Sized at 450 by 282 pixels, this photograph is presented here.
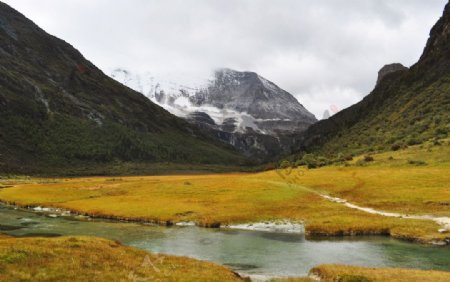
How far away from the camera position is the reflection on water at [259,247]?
46219mm

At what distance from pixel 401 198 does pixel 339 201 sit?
1091 centimetres

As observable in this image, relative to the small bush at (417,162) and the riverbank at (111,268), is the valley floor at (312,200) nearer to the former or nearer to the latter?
the small bush at (417,162)

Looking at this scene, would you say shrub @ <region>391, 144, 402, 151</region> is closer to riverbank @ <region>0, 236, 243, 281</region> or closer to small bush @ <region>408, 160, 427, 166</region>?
small bush @ <region>408, 160, 427, 166</region>

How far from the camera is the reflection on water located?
46219 millimetres

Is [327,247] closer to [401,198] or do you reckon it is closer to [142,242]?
[142,242]

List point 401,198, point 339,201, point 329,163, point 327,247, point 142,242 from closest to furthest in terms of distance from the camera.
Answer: point 327,247, point 142,242, point 401,198, point 339,201, point 329,163

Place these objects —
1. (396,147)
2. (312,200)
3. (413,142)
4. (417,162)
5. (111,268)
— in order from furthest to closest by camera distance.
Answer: (396,147) → (413,142) → (417,162) → (312,200) → (111,268)

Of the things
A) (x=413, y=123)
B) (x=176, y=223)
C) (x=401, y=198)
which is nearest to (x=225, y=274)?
(x=176, y=223)

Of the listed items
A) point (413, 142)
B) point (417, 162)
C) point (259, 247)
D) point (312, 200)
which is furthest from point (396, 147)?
point (259, 247)

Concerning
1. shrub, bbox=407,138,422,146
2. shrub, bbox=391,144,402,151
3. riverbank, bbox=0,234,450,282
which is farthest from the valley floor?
riverbank, bbox=0,234,450,282

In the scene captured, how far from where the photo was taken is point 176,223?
75.4m

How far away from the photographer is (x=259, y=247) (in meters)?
55.6

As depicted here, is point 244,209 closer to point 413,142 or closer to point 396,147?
point 396,147

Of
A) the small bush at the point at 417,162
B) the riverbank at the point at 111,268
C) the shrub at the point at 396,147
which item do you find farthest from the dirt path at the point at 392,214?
the shrub at the point at 396,147
